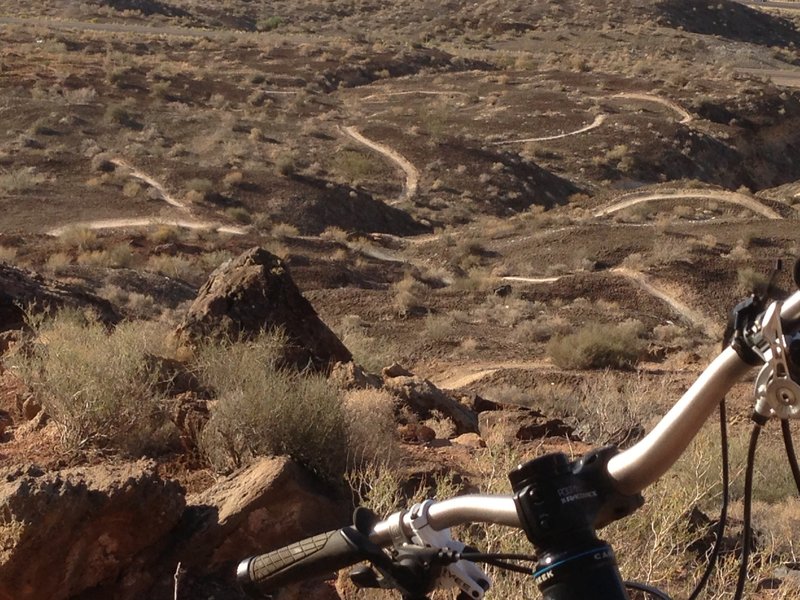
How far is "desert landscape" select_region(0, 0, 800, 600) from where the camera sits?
4.12 m

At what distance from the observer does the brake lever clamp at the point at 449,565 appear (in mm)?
1910

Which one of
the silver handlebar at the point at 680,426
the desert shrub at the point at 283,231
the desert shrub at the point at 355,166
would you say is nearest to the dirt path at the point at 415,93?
the desert shrub at the point at 355,166

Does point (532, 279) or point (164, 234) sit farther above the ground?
point (164, 234)

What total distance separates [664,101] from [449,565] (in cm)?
4326

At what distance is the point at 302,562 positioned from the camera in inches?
80.3

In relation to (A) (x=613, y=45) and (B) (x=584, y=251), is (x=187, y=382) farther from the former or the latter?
(A) (x=613, y=45)

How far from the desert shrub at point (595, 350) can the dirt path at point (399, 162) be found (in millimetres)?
14105

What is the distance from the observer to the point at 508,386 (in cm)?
1330

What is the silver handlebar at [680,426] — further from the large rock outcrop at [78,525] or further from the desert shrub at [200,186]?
the desert shrub at [200,186]

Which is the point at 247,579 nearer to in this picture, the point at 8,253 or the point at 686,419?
the point at 686,419

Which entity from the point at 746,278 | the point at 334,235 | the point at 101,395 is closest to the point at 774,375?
the point at 101,395

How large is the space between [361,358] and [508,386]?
8.20 ft

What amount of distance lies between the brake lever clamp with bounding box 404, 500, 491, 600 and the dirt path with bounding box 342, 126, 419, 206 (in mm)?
27007

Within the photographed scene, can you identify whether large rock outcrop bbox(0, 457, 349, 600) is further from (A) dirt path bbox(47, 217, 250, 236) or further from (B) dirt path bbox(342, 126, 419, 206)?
(B) dirt path bbox(342, 126, 419, 206)
